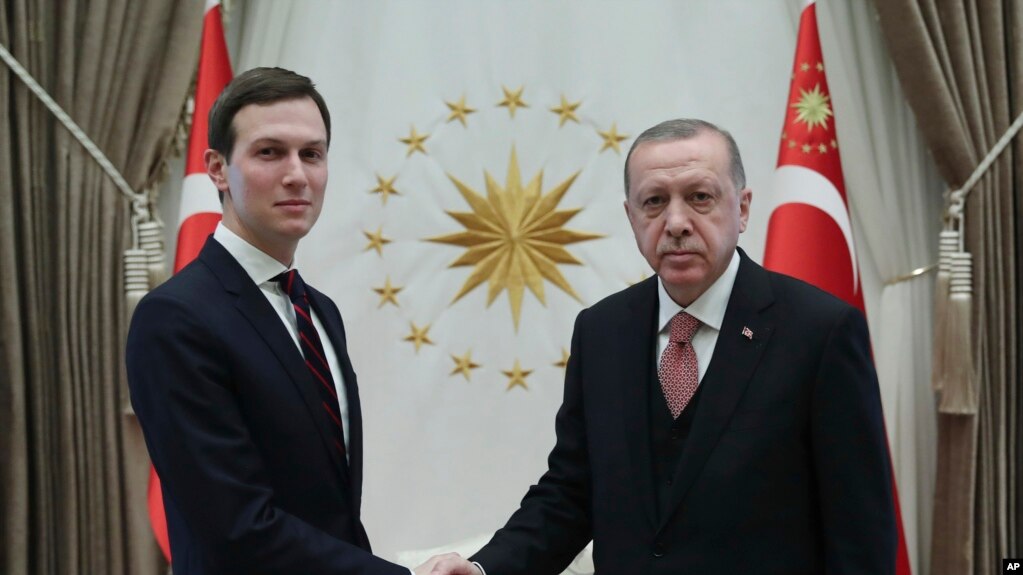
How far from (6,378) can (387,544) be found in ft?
4.09

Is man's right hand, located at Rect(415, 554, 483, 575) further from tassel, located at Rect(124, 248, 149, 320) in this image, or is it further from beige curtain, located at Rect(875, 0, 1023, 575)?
beige curtain, located at Rect(875, 0, 1023, 575)

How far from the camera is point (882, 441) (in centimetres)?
179

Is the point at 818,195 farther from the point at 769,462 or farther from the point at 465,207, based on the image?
the point at 769,462

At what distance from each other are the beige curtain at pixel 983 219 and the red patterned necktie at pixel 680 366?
62.7 inches

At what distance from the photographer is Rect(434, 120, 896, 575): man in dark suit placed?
1.76 m

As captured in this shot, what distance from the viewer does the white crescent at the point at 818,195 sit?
3162 mm

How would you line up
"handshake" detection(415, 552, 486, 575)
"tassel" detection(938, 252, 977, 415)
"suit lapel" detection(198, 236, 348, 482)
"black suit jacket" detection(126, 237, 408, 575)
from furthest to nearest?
"tassel" detection(938, 252, 977, 415) < "handshake" detection(415, 552, 486, 575) < "suit lapel" detection(198, 236, 348, 482) < "black suit jacket" detection(126, 237, 408, 575)

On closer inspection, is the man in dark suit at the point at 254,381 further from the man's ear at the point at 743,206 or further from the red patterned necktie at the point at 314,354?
the man's ear at the point at 743,206

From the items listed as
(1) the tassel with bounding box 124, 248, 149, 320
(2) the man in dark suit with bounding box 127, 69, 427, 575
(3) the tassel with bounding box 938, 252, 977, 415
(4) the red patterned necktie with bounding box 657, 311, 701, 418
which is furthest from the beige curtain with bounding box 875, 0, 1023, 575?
(1) the tassel with bounding box 124, 248, 149, 320

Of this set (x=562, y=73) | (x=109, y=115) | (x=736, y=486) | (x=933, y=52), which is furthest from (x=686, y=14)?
(x=736, y=486)

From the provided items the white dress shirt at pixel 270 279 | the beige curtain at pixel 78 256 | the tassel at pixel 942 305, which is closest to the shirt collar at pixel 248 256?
the white dress shirt at pixel 270 279

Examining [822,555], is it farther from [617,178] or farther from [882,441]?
[617,178]

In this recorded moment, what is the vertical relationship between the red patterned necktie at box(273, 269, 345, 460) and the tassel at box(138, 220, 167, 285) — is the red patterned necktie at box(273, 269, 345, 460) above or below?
below

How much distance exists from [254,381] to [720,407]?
776 millimetres
